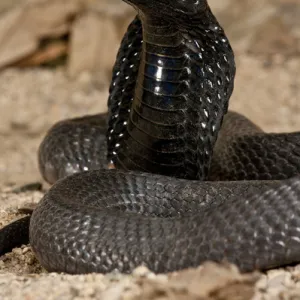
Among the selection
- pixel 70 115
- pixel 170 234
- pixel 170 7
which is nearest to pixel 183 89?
pixel 170 7

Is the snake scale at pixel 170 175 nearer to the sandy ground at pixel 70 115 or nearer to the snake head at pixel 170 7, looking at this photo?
the snake head at pixel 170 7

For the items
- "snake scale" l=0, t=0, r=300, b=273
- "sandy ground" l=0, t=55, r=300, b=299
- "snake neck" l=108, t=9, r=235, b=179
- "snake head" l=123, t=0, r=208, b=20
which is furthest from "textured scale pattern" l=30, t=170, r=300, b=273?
"snake head" l=123, t=0, r=208, b=20

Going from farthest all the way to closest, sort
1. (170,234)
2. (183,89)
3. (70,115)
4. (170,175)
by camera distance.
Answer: (70,115)
(170,175)
(183,89)
(170,234)

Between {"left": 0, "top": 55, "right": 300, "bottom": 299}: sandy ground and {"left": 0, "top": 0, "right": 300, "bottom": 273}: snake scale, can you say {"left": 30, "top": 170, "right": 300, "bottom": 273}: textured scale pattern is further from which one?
{"left": 0, "top": 55, "right": 300, "bottom": 299}: sandy ground

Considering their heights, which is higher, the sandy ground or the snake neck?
the snake neck

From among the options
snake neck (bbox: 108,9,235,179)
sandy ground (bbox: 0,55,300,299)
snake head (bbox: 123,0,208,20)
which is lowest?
sandy ground (bbox: 0,55,300,299)

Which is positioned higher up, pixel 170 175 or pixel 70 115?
pixel 170 175

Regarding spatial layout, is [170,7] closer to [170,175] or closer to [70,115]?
[170,175]

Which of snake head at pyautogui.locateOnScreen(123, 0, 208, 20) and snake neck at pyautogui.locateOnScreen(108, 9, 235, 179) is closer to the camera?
snake head at pyautogui.locateOnScreen(123, 0, 208, 20)
